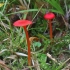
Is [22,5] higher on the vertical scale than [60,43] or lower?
higher

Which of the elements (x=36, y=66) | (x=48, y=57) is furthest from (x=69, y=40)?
(x=36, y=66)

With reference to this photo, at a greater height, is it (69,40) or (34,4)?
(34,4)

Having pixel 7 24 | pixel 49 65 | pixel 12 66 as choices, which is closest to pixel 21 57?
pixel 12 66

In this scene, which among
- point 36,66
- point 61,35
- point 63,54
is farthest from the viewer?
point 61,35

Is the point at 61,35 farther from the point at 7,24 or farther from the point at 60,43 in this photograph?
the point at 7,24

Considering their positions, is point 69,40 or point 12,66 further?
point 69,40

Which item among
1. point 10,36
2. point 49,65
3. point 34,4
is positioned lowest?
point 49,65

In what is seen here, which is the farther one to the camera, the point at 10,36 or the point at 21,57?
the point at 10,36

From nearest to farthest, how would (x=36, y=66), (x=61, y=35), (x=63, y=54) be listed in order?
1. (x=36, y=66)
2. (x=63, y=54)
3. (x=61, y=35)

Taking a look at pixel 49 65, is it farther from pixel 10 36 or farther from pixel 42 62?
pixel 10 36
